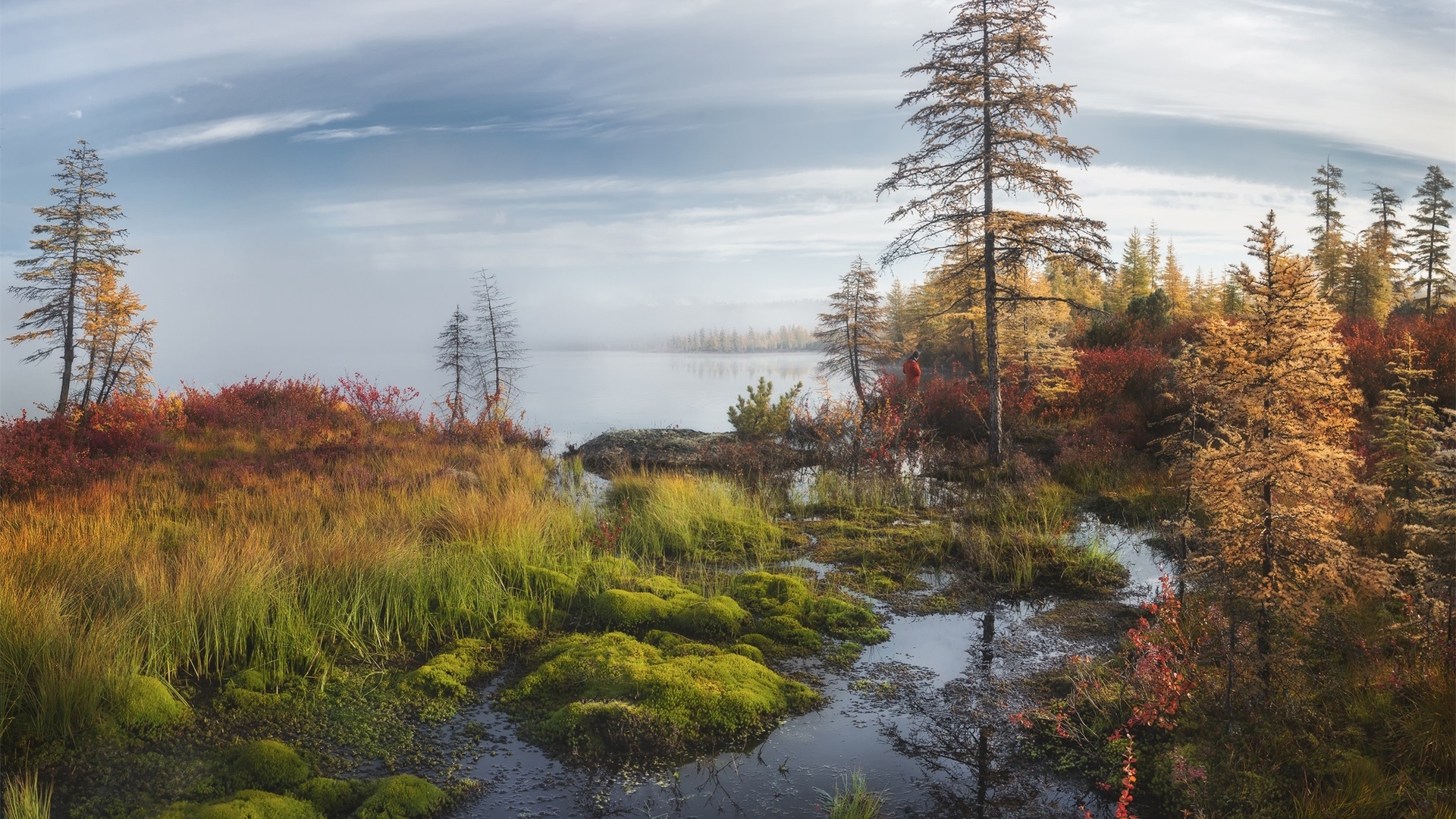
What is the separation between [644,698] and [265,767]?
2238mm

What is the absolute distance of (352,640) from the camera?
6.33 metres

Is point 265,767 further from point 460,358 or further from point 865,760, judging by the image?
point 460,358

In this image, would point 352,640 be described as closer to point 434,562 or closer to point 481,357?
point 434,562

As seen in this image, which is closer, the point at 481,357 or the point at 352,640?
the point at 352,640

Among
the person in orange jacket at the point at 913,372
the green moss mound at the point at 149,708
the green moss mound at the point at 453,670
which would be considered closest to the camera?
the green moss mound at the point at 149,708

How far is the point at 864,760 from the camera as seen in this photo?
4918 mm

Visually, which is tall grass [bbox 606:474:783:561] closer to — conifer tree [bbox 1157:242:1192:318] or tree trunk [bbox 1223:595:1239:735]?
tree trunk [bbox 1223:595:1239:735]

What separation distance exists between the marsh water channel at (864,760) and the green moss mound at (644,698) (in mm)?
163

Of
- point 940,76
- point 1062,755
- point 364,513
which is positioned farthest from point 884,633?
point 940,76

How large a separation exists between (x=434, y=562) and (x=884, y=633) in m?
4.26

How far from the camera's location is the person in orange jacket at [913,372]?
20.4m

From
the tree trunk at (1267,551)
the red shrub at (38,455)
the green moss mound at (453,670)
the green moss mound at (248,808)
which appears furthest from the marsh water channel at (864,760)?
the red shrub at (38,455)

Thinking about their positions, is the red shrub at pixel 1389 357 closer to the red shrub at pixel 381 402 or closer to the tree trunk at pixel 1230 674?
the tree trunk at pixel 1230 674

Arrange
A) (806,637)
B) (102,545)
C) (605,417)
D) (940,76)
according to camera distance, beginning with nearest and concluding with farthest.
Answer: (806,637) < (102,545) < (940,76) < (605,417)
